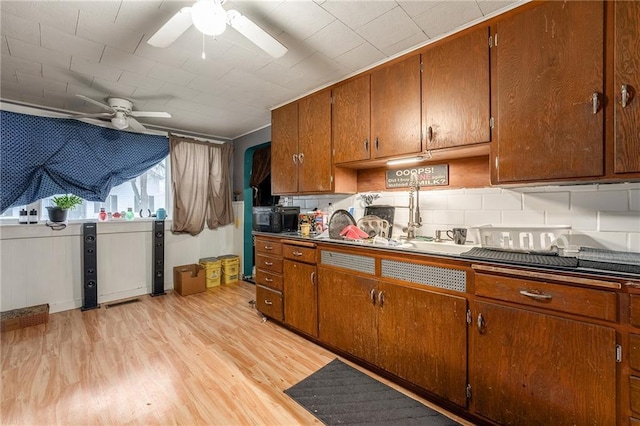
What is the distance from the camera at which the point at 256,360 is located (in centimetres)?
219

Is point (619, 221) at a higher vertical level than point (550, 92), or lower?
lower

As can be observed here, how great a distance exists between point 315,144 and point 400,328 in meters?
1.88

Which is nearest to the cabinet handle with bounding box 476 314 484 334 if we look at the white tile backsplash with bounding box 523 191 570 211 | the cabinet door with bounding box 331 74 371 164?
the white tile backsplash with bounding box 523 191 570 211

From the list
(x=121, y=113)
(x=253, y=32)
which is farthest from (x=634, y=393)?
(x=121, y=113)

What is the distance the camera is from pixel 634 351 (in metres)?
1.09

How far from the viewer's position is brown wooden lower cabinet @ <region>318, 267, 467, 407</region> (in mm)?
→ 1564

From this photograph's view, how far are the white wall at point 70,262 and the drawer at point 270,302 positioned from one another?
1949 millimetres

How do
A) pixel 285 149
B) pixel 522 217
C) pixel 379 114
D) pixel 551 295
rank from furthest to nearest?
pixel 285 149, pixel 379 114, pixel 522 217, pixel 551 295

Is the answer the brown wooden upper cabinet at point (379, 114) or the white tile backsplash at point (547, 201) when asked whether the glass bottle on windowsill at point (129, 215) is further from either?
the white tile backsplash at point (547, 201)

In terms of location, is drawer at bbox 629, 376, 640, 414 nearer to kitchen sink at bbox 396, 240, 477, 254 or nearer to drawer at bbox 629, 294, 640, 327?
drawer at bbox 629, 294, 640, 327

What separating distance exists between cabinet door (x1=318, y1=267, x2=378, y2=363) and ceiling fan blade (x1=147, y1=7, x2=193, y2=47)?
1.91 meters

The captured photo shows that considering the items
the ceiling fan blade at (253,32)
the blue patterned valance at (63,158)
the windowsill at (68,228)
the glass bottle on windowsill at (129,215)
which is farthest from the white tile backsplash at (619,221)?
the glass bottle on windowsill at (129,215)

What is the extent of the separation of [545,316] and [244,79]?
2808 mm

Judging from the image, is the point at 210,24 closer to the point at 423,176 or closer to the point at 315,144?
the point at 315,144
